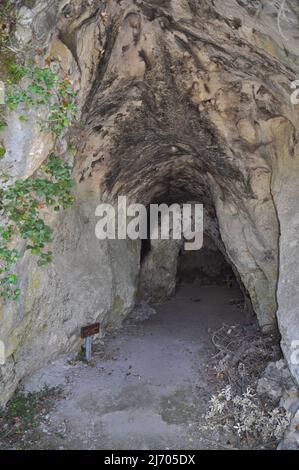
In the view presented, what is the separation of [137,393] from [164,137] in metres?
5.00

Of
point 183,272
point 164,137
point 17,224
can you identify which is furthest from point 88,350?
point 183,272

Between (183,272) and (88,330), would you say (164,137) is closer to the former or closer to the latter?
(88,330)

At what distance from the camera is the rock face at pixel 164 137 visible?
15.9 feet

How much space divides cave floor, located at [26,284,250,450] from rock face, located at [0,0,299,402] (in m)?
0.64

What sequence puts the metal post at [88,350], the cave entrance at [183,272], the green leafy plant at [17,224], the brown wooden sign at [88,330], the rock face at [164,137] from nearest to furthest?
the green leafy plant at [17,224], the rock face at [164,137], the brown wooden sign at [88,330], the metal post at [88,350], the cave entrance at [183,272]

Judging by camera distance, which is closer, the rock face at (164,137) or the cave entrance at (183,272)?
the rock face at (164,137)

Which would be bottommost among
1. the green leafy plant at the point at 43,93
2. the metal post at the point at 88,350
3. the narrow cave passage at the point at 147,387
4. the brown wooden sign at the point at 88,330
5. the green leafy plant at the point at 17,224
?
the narrow cave passage at the point at 147,387

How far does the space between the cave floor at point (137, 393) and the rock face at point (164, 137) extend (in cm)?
64

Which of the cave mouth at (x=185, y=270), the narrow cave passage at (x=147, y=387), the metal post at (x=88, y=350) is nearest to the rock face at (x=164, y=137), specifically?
the metal post at (x=88, y=350)

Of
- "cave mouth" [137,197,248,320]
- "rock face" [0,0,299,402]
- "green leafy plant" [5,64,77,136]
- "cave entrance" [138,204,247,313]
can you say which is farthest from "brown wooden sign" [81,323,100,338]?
"cave entrance" [138,204,247,313]

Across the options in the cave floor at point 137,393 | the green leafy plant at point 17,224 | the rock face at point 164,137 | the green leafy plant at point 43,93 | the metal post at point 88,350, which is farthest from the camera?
the metal post at point 88,350

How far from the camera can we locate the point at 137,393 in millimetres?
5766

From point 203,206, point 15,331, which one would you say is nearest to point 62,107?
point 15,331

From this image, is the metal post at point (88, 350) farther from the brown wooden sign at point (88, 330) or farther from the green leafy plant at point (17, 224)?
the green leafy plant at point (17, 224)
